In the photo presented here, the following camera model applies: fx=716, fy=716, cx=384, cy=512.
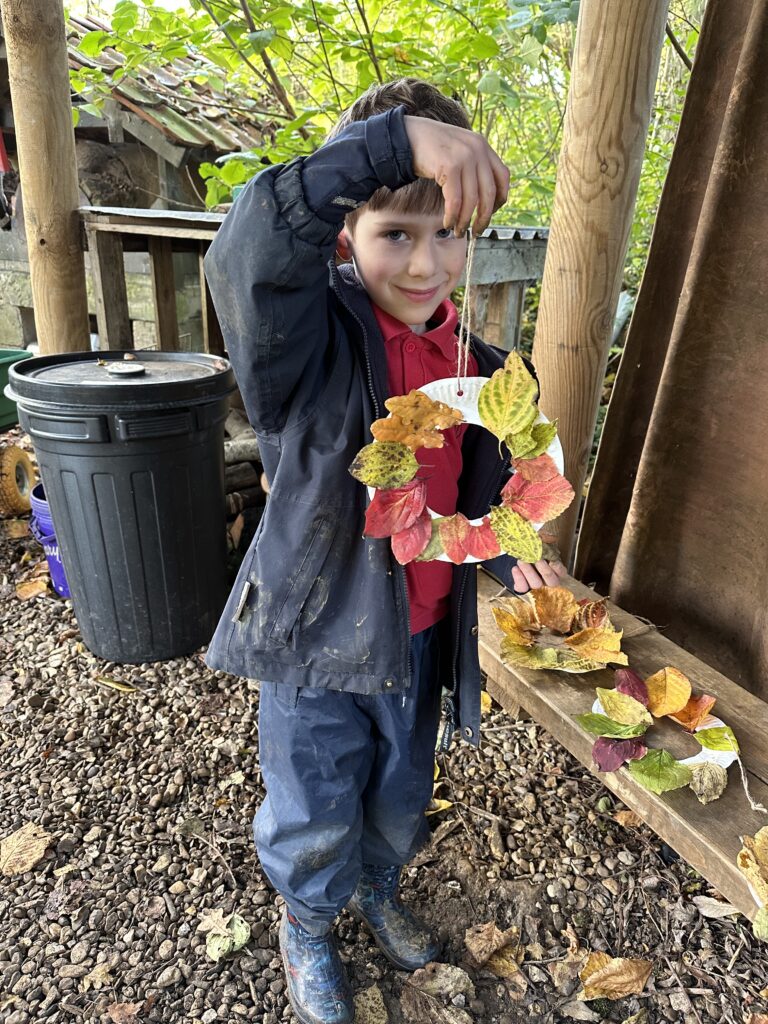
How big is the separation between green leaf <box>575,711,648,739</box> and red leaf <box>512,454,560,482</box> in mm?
685

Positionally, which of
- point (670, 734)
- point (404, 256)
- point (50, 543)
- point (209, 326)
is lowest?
point (50, 543)

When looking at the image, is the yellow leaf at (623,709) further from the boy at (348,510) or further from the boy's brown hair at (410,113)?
the boy's brown hair at (410,113)

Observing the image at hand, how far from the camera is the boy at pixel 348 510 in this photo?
1.01 meters

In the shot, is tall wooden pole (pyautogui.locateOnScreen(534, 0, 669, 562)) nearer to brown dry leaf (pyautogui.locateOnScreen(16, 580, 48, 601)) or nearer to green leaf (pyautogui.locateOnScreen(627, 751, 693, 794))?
green leaf (pyautogui.locateOnScreen(627, 751, 693, 794))

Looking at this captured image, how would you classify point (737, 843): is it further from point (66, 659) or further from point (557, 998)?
point (66, 659)

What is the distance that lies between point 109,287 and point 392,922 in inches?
127

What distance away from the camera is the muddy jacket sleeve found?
0.98 metres

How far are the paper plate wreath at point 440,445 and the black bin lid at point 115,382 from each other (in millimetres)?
1521

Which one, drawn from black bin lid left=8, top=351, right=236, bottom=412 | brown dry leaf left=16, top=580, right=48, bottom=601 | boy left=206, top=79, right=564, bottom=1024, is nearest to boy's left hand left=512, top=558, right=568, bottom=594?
boy left=206, top=79, right=564, bottom=1024

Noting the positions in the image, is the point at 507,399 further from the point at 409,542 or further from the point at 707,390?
the point at 707,390

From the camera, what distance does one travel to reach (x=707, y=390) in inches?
80.5

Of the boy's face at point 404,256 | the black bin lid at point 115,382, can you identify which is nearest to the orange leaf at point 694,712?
the boy's face at point 404,256

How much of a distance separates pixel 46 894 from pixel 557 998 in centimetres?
133

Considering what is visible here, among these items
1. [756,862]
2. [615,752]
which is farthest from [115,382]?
[756,862]
